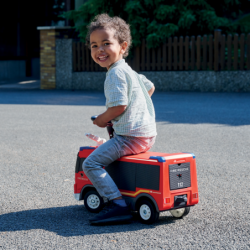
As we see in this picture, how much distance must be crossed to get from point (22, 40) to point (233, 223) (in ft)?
71.4

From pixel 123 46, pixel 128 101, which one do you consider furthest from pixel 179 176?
pixel 123 46

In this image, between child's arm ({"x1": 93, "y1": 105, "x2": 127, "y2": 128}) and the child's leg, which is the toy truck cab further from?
child's arm ({"x1": 93, "y1": 105, "x2": 127, "y2": 128})

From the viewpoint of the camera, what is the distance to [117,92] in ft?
10.7

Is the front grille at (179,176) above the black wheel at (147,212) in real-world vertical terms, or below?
above

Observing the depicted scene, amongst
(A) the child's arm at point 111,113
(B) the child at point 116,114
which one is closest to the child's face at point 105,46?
(B) the child at point 116,114

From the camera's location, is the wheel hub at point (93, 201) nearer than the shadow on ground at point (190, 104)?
Yes

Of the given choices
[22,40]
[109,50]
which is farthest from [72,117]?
[22,40]

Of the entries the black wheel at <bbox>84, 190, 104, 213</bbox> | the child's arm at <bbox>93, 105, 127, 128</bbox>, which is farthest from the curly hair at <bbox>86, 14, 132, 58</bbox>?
the black wheel at <bbox>84, 190, 104, 213</bbox>

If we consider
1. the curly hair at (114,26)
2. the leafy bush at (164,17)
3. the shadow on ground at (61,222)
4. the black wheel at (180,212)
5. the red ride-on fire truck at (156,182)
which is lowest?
the shadow on ground at (61,222)

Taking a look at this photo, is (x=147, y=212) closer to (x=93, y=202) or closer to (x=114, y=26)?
(x=93, y=202)

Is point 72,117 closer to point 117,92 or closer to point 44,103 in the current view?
point 44,103

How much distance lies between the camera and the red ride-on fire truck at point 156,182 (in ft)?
10.4

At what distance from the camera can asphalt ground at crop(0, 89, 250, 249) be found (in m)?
2.92

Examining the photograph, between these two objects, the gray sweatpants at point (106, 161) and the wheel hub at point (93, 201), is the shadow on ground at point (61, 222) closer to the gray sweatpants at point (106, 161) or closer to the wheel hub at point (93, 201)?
the wheel hub at point (93, 201)
